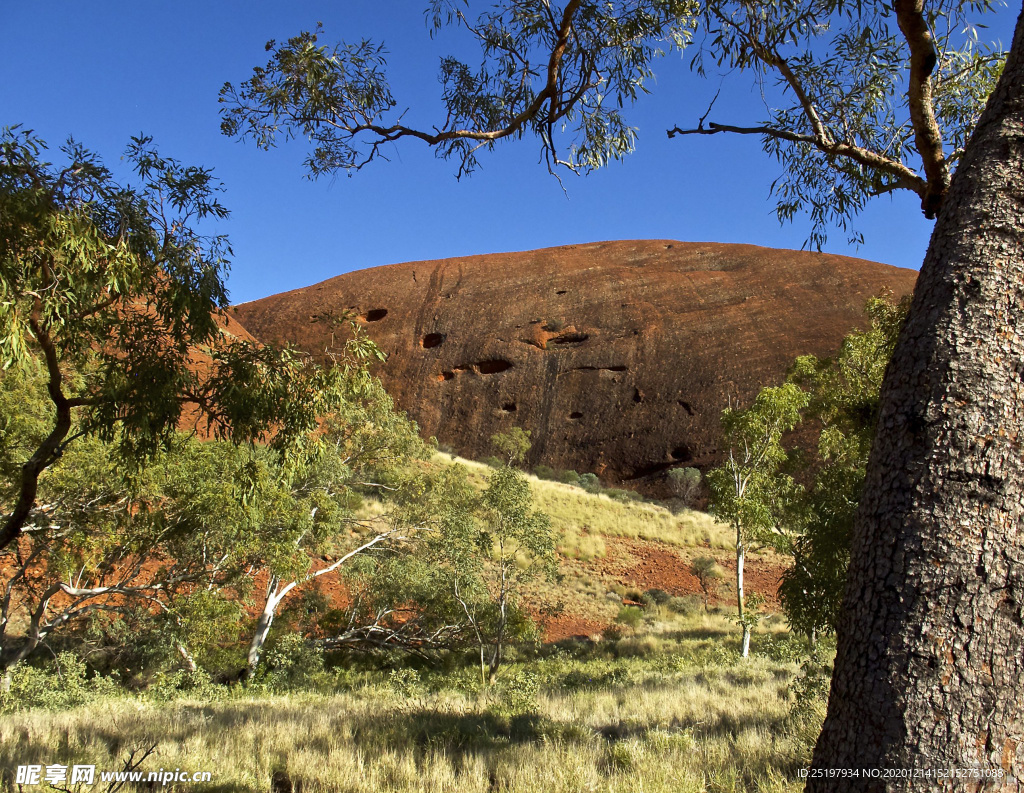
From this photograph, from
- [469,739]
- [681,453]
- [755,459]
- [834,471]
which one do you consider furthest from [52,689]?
[681,453]

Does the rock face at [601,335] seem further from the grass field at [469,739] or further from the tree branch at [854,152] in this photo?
the tree branch at [854,152]

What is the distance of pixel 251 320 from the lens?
124 ft

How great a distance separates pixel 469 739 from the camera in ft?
15.6

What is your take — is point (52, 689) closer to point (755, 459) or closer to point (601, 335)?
point (755, 459)

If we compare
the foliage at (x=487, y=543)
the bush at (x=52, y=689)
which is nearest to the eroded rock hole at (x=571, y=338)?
the foliage at (x=487, y=543)

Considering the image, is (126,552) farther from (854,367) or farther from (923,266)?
(854,367)

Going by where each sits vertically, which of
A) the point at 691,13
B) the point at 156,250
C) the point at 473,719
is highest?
the point at 691,13

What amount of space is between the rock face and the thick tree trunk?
87.4 feet

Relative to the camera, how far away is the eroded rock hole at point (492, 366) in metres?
33.6

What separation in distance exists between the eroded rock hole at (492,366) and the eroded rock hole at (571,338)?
293 centimetres

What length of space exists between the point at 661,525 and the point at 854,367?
14156mm

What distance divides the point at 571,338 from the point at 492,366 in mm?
4309

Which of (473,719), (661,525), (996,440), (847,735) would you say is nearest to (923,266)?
(996,440)

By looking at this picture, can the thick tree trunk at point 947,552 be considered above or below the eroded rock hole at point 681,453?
below
